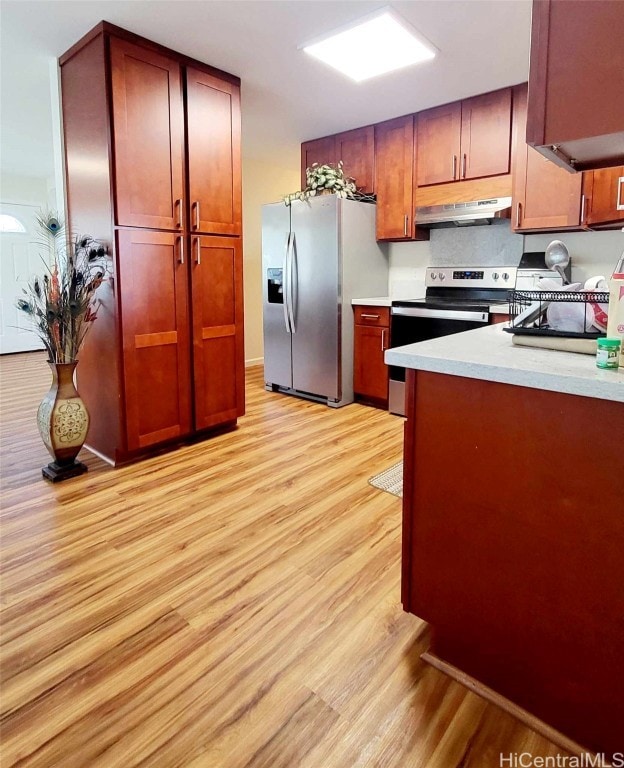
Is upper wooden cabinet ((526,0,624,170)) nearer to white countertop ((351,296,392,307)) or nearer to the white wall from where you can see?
white countertop ((351,296,392,307))

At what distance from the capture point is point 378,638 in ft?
4.88

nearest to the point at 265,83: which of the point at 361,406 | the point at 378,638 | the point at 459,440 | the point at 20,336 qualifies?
the point at 361,406

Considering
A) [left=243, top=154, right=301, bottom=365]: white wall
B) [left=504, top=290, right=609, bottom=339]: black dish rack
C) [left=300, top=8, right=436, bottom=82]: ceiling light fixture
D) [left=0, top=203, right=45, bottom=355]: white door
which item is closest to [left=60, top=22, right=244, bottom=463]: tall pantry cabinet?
[left=300, top=8, right=436, bottom=82]: ceiling light fixture

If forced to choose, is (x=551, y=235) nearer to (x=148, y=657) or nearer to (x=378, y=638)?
(x=378, y=638)

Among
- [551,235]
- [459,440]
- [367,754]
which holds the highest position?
[551,235]

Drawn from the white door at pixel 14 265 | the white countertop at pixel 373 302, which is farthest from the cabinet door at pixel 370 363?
the white door at pixel 14 265

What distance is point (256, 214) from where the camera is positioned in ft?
18.2

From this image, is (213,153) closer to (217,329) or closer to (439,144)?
(217,329)

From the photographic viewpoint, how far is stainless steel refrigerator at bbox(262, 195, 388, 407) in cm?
388

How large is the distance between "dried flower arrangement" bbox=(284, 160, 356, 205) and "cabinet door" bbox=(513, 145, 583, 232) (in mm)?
1310

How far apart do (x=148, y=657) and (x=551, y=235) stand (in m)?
3.46

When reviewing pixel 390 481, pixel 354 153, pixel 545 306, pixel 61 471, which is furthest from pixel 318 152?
pixel 545 306

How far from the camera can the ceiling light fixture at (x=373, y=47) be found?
246 centimetres

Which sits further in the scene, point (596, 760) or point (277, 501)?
point (277, 501)
